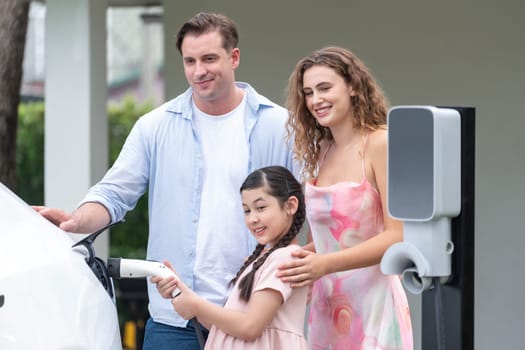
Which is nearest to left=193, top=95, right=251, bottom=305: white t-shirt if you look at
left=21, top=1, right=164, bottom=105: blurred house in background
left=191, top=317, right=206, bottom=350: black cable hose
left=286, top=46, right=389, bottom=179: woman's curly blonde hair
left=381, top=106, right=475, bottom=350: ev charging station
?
left=191, top=317, right=206, bottom=350: black cable hose

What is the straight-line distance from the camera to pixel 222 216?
12.6 ft

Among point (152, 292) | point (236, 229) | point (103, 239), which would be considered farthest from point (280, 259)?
point (103, 239)

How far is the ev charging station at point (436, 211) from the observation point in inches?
113

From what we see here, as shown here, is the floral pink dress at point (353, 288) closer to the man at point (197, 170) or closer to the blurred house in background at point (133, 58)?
the man at point (197, 170)

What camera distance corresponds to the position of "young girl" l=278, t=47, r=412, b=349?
3324 mm

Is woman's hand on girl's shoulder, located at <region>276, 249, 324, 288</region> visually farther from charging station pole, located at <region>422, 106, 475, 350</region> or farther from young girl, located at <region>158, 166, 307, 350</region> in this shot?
charging station pole, located at <region>422, 106, 475, 350</region>

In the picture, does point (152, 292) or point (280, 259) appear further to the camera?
point (152, 292)

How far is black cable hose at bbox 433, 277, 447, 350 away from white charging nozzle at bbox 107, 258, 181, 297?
82 cm

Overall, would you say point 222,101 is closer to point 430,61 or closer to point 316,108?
point 316,108

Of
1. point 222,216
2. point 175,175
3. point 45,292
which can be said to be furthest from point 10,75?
point 45,292

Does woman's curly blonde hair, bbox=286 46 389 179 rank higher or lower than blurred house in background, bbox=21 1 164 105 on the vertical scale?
lower

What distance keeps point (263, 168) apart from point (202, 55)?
500 mm

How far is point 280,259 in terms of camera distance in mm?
3412

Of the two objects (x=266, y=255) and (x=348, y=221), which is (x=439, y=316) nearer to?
(x=348, y=221)
